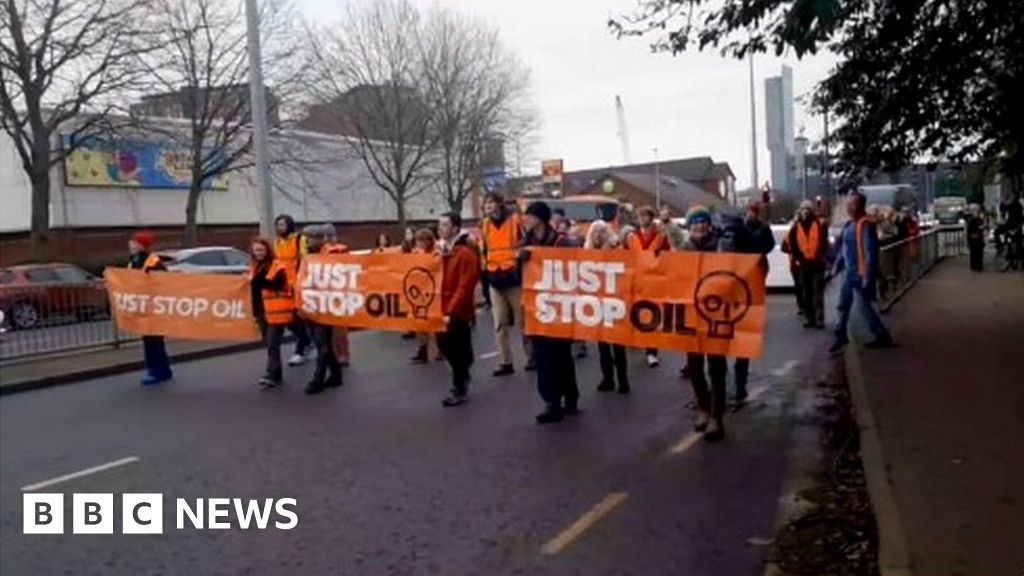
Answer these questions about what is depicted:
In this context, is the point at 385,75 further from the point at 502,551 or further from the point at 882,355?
the point at 502,551

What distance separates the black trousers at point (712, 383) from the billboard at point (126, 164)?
2853 centimetres

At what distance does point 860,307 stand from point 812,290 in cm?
352

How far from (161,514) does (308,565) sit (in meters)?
1.59

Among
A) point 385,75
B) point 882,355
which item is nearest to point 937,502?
point 882,355

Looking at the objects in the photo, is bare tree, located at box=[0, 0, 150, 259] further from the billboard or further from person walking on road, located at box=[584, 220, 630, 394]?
person walking on road, located at box=[584, 220, 630, 394]

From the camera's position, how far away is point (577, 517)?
6199 millimetres

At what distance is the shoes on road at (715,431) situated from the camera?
26.8 feet

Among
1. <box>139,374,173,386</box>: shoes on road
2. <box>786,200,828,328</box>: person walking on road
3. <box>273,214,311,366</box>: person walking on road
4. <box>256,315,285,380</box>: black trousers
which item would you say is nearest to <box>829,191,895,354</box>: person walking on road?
<box>786,200,828,328</box>: person walking on road

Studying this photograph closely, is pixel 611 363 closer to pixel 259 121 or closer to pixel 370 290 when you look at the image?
pixel 370 290

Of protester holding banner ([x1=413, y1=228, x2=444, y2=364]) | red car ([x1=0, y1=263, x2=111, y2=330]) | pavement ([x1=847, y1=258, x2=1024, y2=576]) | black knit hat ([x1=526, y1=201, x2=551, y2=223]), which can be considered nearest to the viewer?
pavement ([x1=847, y1=258, x2=1024, y2=576])

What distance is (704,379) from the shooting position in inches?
338

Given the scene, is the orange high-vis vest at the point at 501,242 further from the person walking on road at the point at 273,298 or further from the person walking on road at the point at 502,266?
the person walking on road at the point at 273,298

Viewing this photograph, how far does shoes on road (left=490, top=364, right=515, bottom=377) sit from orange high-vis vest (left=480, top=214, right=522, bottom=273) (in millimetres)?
1108

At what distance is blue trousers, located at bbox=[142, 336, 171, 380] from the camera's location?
1286cm
